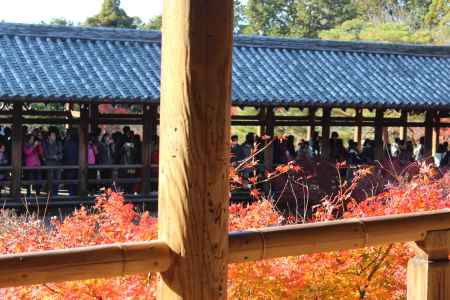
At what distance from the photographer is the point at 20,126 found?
14641 millimetres

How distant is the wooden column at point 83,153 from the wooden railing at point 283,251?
39.9ft

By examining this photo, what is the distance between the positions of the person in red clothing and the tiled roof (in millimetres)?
1030

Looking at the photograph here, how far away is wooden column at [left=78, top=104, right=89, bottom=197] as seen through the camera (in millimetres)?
14977

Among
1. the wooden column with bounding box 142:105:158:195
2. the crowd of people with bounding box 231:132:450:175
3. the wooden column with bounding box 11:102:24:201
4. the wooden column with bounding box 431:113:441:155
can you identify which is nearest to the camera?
the wooden column with bounding box 11:102:24:201

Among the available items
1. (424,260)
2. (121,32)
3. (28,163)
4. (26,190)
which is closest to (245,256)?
(424,260)

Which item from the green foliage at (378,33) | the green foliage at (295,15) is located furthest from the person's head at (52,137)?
the green foliage at (295,15)

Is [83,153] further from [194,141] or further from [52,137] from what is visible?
[194,141]

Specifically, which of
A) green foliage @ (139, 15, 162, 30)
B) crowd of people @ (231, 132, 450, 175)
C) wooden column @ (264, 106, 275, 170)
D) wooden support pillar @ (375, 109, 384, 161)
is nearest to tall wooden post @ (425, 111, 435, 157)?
crowd of people @ (231, 132, 450, 175)

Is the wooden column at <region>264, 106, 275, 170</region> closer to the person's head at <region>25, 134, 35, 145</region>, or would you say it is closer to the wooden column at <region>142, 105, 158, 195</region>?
the wooden column at <region>142, 105, 158, 195</region>

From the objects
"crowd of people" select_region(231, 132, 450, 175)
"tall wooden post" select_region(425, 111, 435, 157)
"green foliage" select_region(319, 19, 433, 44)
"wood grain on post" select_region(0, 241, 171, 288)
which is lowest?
"crowd of people" select_region(231, 132, 450, 175)

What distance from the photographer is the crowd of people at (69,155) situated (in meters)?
14.7

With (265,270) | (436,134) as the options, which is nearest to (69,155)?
(436,134)

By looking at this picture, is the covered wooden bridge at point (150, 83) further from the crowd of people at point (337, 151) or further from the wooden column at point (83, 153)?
the crowd of people at point (337, 151)

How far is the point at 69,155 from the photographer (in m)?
15.0
